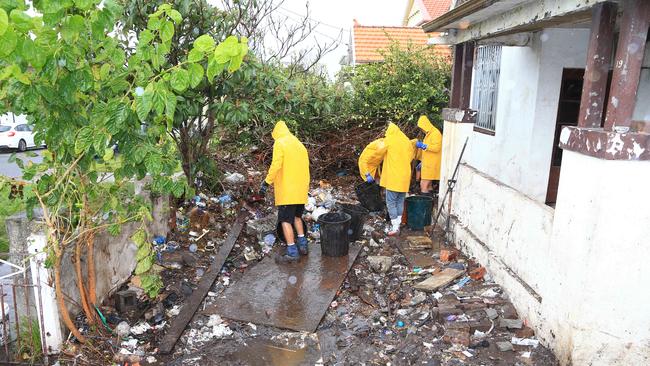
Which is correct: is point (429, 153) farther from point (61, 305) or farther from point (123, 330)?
point (61, 305)

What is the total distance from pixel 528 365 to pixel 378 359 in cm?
125

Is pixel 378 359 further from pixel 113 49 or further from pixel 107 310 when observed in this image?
pixel 113 49

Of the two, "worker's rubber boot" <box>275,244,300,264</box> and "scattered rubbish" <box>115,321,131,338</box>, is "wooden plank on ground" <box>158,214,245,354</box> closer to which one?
"scattered rubbish" <box>115,321,131,338</box>

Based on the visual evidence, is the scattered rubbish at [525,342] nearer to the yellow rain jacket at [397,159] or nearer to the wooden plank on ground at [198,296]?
the wooden plank on ground at [198,296]

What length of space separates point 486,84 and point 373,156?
2733mm

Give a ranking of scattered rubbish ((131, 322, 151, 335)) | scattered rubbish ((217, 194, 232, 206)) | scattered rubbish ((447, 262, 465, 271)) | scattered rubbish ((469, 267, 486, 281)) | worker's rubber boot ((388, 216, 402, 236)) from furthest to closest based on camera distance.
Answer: scattered rubbish ((217, 194, 232, 206)) < worker's rubber boot ((388, 216, 402, 236)) < scattered rubbish ((447, 262, 465, 271)) < scattered rubbish ((469, 267, 486, 281)) < scattered rubbish ((131, 322, 151, 335))

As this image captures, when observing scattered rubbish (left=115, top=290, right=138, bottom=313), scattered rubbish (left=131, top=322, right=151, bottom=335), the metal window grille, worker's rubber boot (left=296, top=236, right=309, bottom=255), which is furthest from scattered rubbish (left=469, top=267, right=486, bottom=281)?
scattered rubbish (left=115, top=290, right=138, bottom=313)

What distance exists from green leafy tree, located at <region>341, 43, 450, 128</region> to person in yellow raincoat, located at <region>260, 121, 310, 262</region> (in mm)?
4390

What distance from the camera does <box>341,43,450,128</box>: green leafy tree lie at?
32.0ft

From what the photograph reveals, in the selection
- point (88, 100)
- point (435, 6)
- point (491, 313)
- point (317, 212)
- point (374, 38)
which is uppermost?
point (435, 6)

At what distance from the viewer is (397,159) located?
6.88 meters

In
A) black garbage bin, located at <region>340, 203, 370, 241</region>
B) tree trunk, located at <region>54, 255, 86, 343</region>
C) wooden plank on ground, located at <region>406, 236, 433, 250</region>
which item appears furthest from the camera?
black garbage bin, located at <region>340, 203, 370, 241</region>

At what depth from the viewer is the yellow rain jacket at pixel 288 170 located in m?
5.75

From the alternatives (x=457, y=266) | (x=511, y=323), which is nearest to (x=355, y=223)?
(x=457, y=266)
